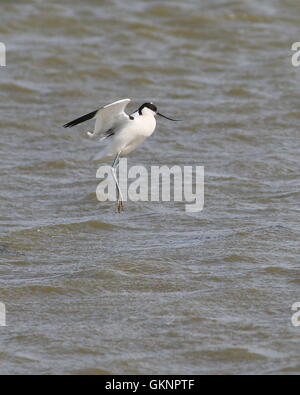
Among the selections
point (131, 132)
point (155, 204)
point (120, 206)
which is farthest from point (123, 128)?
point (155, 204)

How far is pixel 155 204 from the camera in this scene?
9.31 meters

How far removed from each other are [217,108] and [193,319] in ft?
19.0

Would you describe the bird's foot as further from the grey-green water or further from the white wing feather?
the white wing feather

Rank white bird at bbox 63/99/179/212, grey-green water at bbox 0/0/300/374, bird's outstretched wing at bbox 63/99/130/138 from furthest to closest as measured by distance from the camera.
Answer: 1. white bird at bbox 63/99/179/212
2. bird's outstretched wing at bbox 63/99/130/138
3. grey-green water at bbox 0/0/300/374

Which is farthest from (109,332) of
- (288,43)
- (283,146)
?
(288,43)

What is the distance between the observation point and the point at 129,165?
412 inches

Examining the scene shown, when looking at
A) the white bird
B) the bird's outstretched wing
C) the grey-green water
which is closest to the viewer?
the grey-green water

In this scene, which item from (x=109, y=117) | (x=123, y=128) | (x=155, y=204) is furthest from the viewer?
(x=155, y=204)

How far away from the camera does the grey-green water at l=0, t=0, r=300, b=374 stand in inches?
249

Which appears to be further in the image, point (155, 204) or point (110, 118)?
point (155, 204)

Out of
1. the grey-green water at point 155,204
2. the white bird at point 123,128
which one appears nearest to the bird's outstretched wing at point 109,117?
the white bird at point 123,128

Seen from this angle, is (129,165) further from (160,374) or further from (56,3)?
(56,3)

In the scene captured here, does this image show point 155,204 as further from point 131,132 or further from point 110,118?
point 110,118

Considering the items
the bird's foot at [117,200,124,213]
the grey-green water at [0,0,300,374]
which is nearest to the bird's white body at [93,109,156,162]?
the bird's foot at [117,200,124,213]
